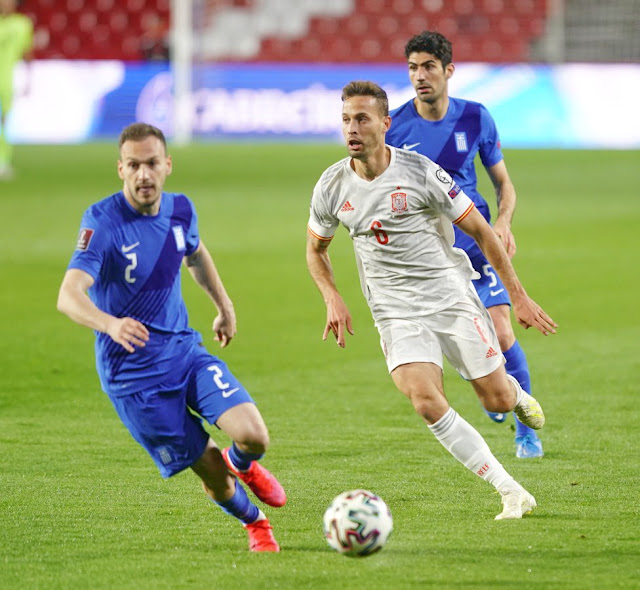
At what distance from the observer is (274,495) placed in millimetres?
5340

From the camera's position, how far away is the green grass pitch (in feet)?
15.7

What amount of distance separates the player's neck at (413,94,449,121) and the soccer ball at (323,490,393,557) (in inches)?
112

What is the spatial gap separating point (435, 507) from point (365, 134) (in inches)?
68.1

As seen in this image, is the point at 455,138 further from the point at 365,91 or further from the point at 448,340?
the point at 448,340

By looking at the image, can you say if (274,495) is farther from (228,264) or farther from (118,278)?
(228,264)

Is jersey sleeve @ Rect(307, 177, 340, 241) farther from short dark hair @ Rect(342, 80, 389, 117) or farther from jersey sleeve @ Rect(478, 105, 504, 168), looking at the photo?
jersey sleeve @ Rect(478, 105, 504, 168)

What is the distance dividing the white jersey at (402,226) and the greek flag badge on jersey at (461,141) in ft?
3.94

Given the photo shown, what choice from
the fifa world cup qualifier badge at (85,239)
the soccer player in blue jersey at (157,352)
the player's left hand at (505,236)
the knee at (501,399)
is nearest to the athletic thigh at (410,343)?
the knee at (501,399)

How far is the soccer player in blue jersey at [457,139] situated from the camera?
6789 millimetres

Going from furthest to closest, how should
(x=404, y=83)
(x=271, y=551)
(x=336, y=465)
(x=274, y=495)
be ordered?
(x=404, y=83) → (x=336, y=465) → (x=274, y=495) → (x=271, y=551)

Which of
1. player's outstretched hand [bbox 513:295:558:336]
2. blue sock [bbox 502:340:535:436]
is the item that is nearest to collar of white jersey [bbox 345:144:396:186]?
player's outstretched hand [bbox 513:295:558:336]

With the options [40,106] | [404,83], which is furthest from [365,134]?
[40,106]

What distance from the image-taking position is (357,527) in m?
4.65

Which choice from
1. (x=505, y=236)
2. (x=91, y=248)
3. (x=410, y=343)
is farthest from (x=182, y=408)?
(x=505, y=236)
